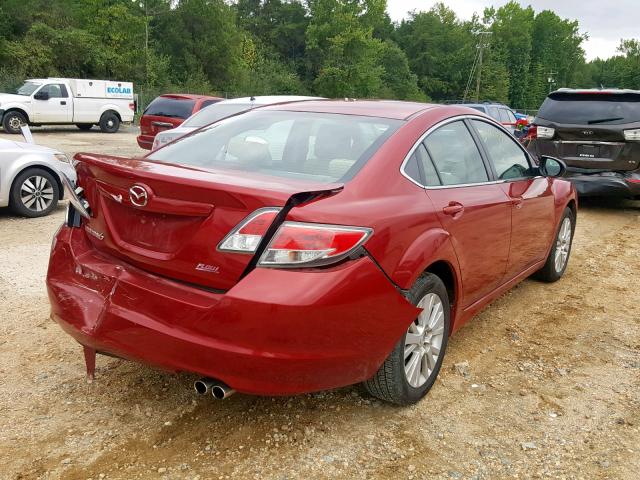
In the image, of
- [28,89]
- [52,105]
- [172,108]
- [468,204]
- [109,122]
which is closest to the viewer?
[468,204]

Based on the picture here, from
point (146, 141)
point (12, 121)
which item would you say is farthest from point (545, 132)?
point (12, 121)

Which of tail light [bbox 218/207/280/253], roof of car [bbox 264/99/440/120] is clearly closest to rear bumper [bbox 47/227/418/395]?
tail light [bbox 218/207/280/253]

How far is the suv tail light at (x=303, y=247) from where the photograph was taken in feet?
8.20

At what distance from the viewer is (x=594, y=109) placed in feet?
29.1

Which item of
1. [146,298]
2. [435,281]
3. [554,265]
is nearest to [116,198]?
[146,298]

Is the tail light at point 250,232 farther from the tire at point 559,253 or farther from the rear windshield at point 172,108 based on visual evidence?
the rear windshield at point 172,108

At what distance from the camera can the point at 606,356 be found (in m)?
4.05

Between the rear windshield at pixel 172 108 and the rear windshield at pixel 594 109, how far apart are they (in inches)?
348

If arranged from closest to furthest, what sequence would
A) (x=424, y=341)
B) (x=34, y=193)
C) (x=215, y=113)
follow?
(x=424, y=341) < (x=34, y=193) < (x=215, y=113)

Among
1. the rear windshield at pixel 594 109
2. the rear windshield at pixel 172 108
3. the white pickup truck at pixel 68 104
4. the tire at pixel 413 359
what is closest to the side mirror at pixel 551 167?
the tire at pixel 413 359

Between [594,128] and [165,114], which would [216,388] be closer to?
[594,128]

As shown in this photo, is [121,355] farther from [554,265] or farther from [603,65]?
[603,65]

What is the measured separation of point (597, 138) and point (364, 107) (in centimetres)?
626

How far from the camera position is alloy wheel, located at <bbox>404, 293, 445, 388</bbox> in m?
3.13
